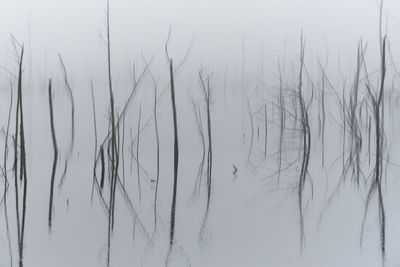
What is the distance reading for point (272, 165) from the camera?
1121 mm

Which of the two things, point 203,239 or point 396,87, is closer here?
point 203,239

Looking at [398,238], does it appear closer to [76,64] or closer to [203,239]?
[203,239]

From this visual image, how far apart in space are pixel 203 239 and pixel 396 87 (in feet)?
2.15

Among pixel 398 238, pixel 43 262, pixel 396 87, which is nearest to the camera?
pixel 43 262

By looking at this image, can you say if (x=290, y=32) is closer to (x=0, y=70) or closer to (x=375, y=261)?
(x=375, y=261)

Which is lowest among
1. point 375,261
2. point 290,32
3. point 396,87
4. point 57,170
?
point 375,261

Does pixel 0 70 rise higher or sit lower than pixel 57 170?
higher

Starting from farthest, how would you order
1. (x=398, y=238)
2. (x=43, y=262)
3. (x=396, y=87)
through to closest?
(x=396, y=87)
(x=398, y=238)
(x=43, y=262)

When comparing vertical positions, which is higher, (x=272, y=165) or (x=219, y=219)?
(x=272, y=165)

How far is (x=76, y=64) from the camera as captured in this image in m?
1.10

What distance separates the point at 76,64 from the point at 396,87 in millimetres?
832

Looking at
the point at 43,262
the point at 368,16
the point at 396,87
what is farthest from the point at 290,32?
the point at 43,262

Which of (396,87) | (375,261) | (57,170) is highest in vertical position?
(396,87)

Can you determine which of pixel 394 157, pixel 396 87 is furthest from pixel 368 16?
pixel 394 157
